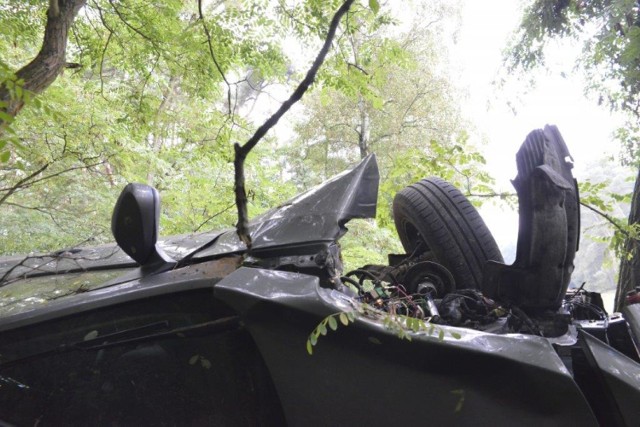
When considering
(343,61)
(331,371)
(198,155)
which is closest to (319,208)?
(331,371)

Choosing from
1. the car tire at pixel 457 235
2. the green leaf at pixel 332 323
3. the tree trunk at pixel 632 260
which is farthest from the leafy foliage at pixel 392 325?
the tree trunk at pixel 632 260

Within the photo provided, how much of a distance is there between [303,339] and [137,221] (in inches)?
29.9

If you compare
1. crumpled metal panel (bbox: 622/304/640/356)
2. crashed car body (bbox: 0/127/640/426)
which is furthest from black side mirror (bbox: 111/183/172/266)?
crumpled metal panel (bbox: 622/304/640/356)

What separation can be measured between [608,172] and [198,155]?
18735 mm

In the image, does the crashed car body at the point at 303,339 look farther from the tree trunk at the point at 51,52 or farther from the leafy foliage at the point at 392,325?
the tree trunk at the point at 51,52

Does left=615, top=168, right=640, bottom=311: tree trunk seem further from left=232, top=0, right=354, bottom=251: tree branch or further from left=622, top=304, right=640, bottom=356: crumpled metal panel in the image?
left=232, top=0, right=354, bottom=251: tree branch

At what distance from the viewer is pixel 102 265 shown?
2023mm

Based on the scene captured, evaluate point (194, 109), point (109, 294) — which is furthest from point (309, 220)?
point (194, 109)

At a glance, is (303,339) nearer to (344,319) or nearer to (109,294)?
(344,319)

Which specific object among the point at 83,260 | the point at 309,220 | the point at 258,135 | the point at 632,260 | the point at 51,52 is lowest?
the point at 632,260

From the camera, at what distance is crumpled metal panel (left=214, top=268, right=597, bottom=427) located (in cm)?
114

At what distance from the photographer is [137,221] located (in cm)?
156

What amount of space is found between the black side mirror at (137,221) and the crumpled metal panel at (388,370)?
18.8 inches

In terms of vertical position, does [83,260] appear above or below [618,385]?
above
